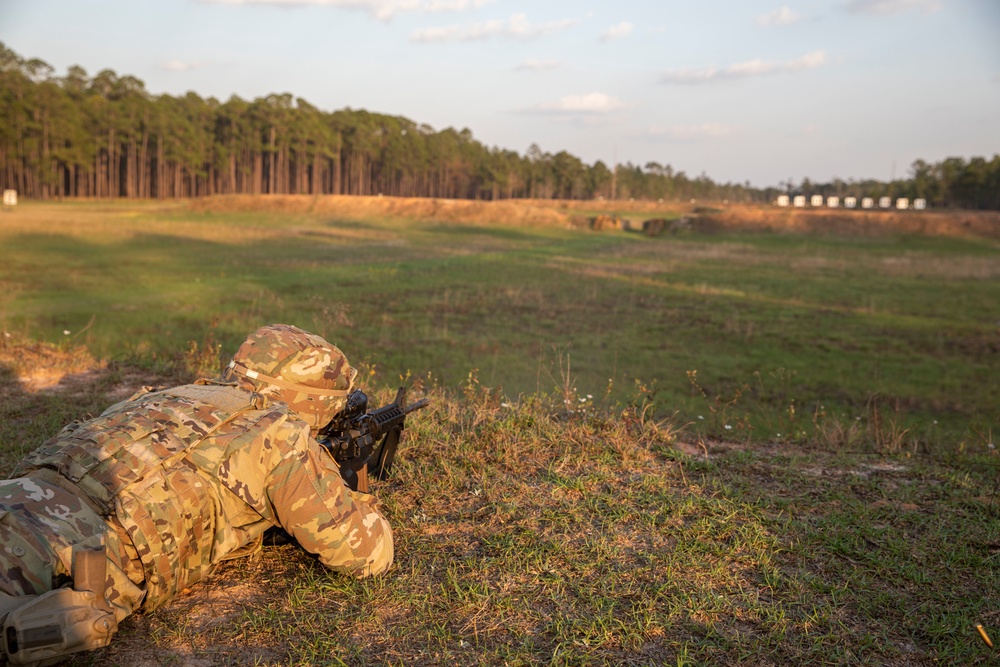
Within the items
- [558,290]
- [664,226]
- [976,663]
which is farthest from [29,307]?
[664,226]

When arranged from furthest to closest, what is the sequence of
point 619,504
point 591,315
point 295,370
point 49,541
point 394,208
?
point 394,208
point 591,315
point 619,504
point 295,370
point 49,541

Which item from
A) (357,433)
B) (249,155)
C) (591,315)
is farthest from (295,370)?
(249,155)

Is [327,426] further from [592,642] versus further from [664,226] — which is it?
[664,226]

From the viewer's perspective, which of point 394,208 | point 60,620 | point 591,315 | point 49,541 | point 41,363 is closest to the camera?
point 60,620

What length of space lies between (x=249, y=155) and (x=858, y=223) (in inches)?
2222

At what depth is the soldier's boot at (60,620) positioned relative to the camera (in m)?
2.05

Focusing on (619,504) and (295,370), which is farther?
(619,504)

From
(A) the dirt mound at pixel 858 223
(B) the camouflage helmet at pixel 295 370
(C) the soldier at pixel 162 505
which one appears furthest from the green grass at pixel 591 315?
(A) the dirt mound at pixel 858 223

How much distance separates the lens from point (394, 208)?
51594 millimetres

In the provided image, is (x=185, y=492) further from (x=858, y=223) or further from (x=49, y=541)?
(x=858, y=223)

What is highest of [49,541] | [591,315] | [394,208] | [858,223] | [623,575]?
[858,223]

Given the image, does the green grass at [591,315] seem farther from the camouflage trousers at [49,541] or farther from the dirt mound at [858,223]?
the dirt mound at [858,223]

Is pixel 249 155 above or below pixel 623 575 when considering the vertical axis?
above

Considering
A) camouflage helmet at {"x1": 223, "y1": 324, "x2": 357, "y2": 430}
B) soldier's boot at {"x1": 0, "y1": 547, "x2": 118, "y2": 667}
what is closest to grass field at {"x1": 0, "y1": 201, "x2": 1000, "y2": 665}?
soldier's boot at {"x1": 0, "y1": 547, "x2": 118, "y2": 667}
